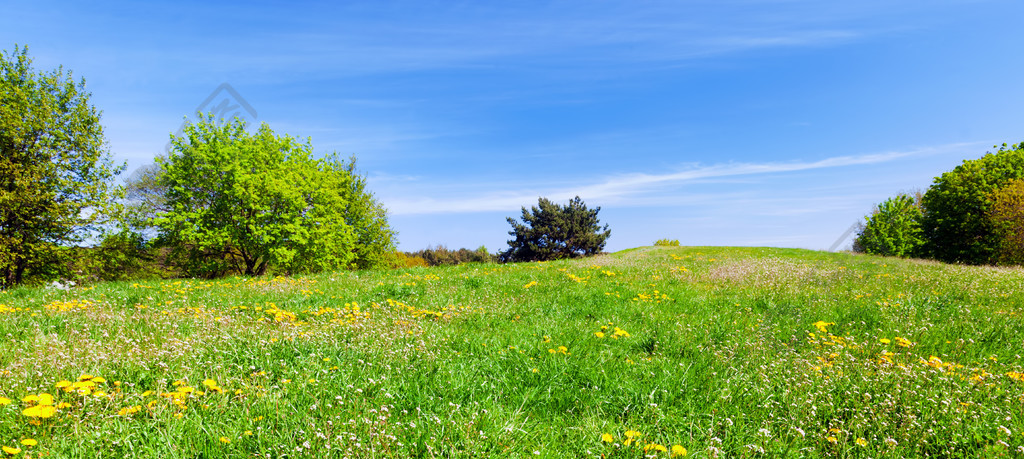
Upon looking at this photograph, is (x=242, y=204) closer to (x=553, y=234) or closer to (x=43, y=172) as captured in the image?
(x=43, y=172)

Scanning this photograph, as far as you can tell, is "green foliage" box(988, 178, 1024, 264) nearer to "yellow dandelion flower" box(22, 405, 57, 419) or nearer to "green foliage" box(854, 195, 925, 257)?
"green foliage" box(854, 195, 925, 257)

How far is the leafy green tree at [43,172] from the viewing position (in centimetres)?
2081

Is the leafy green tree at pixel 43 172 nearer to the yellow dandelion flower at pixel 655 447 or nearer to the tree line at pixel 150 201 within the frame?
the tree line at pixel 150 201

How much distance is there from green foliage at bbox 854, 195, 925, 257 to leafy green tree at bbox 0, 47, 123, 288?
62.4 m

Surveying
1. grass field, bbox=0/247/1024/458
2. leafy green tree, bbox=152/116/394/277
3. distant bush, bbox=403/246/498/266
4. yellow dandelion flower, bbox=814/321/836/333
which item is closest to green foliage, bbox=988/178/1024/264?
grass field, bbox=0/247/1024/458

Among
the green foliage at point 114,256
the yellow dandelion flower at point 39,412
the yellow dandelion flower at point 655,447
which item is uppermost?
the green foliage at point 114,256

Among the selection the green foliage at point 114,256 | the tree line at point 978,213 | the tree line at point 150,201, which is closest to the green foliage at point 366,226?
the tree line at point 150,201

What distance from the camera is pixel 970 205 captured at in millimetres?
37312

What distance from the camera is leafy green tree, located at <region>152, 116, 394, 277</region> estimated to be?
25.0 meters

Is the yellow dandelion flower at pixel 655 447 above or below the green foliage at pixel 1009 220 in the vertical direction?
below

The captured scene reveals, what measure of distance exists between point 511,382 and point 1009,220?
45.5 m

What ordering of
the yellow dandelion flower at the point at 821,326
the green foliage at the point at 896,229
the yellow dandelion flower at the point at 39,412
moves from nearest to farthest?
the yellow dandelion flower at the point at 39,412 < the yellow dandelion flower at the point at 821,326 < the green foliage at the point at 896,229

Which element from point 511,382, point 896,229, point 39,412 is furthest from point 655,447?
point 896,229

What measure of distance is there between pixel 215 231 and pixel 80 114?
862 centimetres
